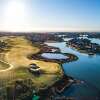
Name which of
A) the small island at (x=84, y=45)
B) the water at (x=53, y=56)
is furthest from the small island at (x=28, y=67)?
the small island at (x=84, y=45)

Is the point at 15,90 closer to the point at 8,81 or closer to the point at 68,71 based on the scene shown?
the point at 8,81

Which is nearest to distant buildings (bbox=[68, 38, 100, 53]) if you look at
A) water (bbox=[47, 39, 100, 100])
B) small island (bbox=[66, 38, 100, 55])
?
small island (bbox=[66, 38, 100, 55])

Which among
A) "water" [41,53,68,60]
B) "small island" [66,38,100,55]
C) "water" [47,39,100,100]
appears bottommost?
"water" [47,39,100,100]

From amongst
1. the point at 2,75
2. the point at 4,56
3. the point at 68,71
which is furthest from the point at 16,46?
the point at 68,71

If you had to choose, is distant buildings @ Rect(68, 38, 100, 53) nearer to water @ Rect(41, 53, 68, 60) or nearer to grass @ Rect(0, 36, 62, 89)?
water @ Rect(41, 53, 68, 60)

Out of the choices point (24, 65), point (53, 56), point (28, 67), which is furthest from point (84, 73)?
point (24, 65)

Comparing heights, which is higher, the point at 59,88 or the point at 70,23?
the point at 70,23

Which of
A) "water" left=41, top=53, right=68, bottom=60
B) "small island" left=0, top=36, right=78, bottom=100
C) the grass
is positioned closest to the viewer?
"small island" left=0, top=36, right=78, bottom=100

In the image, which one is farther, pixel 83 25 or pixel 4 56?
pixel 83 25
